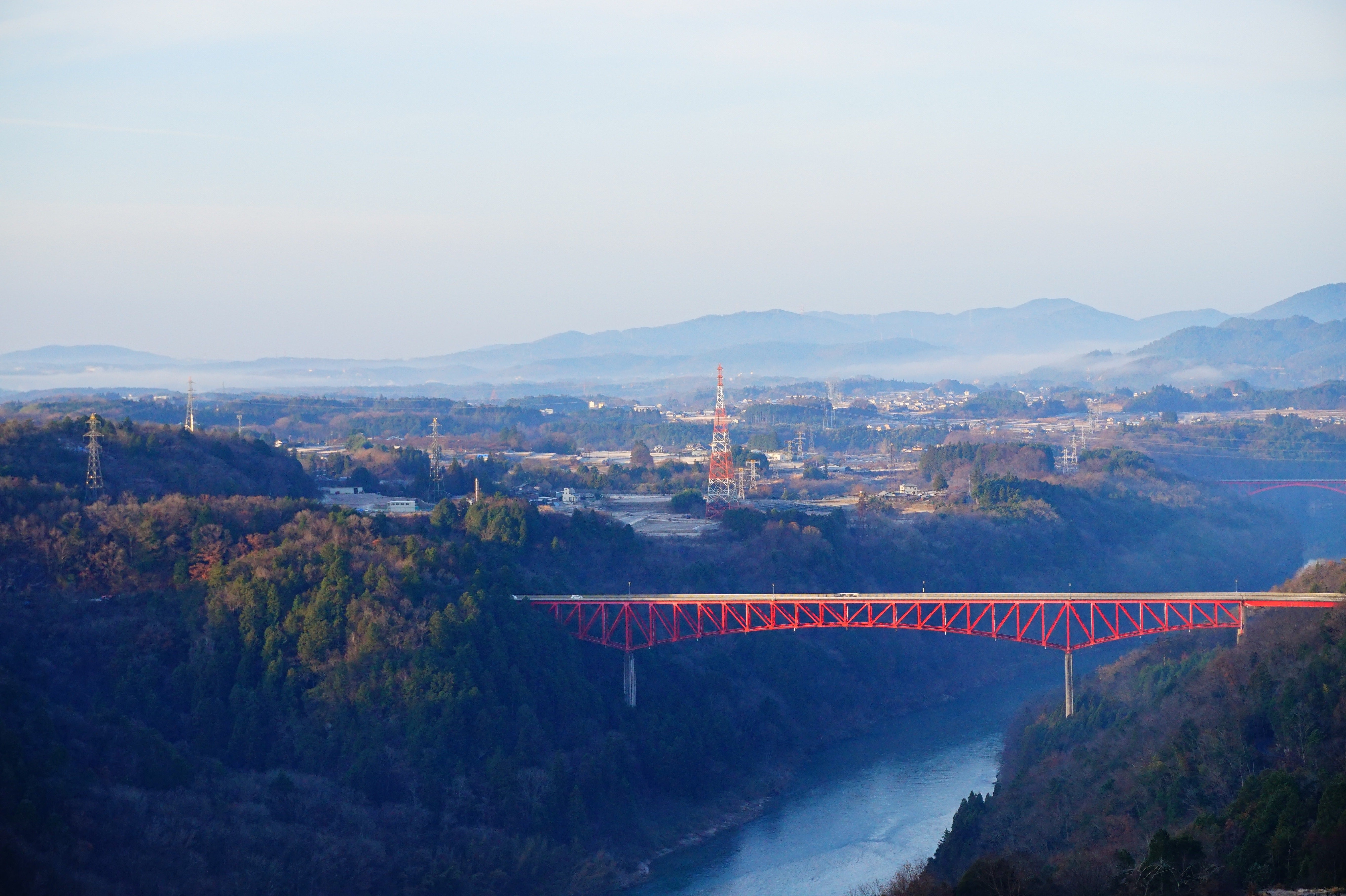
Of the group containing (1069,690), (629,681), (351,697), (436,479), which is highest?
(436,479)

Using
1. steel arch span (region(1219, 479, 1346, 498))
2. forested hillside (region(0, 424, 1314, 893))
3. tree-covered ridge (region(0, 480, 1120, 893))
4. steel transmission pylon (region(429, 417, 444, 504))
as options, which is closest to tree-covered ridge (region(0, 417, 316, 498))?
forested hillside (region(0, 424, 1314, 893))

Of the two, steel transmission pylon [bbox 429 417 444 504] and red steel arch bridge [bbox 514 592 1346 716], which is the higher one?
steel transmission pylon [bbox 429 417 444 504]

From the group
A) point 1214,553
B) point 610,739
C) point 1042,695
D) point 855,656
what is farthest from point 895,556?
point 610,739

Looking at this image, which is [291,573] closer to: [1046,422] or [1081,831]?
[1081,831]

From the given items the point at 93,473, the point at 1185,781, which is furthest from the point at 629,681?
the point at 93,473

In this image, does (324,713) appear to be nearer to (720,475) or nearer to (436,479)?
(436,479)

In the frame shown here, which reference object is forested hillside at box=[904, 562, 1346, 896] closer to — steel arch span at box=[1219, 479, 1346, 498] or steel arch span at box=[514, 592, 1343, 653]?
steel arch span at box=[514, 592, 1343, 653]

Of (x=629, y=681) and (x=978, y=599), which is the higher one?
(x=978, y=599)

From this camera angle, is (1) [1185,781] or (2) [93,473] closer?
(1) [1185,781]
